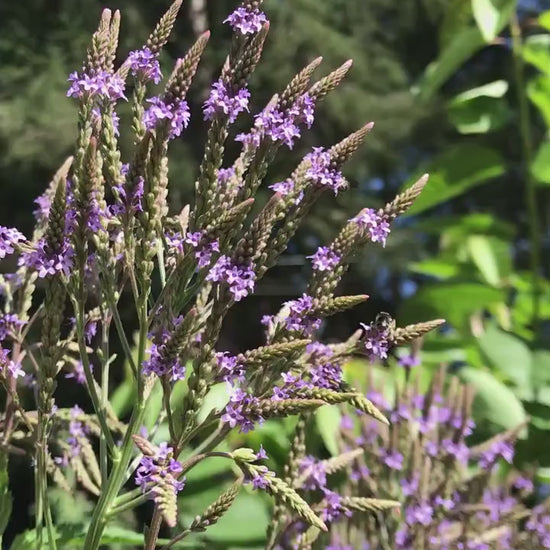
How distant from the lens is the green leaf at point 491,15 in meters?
1.44

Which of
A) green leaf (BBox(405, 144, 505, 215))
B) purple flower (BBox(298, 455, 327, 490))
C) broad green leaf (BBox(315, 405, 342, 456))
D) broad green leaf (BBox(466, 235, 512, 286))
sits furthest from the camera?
broad green leaf (BBox(466, 235, 512, 286))

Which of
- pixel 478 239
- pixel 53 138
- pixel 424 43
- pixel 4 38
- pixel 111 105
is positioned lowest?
pixel 111 105

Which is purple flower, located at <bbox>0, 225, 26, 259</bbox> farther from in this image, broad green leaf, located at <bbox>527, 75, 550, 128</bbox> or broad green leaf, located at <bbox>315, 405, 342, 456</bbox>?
broad green leaf, located at <bbox>527, 75, 550, 128</bbox>

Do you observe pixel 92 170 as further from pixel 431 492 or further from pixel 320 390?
pixel 431 492

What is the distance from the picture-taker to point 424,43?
8.98 meters

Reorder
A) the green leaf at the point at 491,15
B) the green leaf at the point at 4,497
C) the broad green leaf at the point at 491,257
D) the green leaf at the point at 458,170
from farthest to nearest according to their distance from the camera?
the broad green leaf at the point at 491,257 < the green leaf at the point at 458,170 < the green leaf at the point at 491,15 < the green leaf at the point at 4,497

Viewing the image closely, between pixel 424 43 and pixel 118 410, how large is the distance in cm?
849

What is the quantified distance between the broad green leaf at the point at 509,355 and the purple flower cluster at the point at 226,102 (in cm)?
96

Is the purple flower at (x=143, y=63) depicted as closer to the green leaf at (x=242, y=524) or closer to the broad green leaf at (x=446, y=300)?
the green leaf at (x=242, y=524)

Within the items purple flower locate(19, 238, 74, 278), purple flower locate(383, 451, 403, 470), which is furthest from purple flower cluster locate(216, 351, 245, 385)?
purple flower locate(383, 451, 403, 470)

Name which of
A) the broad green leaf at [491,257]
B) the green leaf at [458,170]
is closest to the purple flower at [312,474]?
the green leaf at [458,170]

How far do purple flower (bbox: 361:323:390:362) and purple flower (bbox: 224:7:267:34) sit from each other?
0.25 metres

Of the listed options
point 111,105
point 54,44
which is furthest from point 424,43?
point 111,105

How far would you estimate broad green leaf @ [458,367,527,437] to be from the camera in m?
1.34
